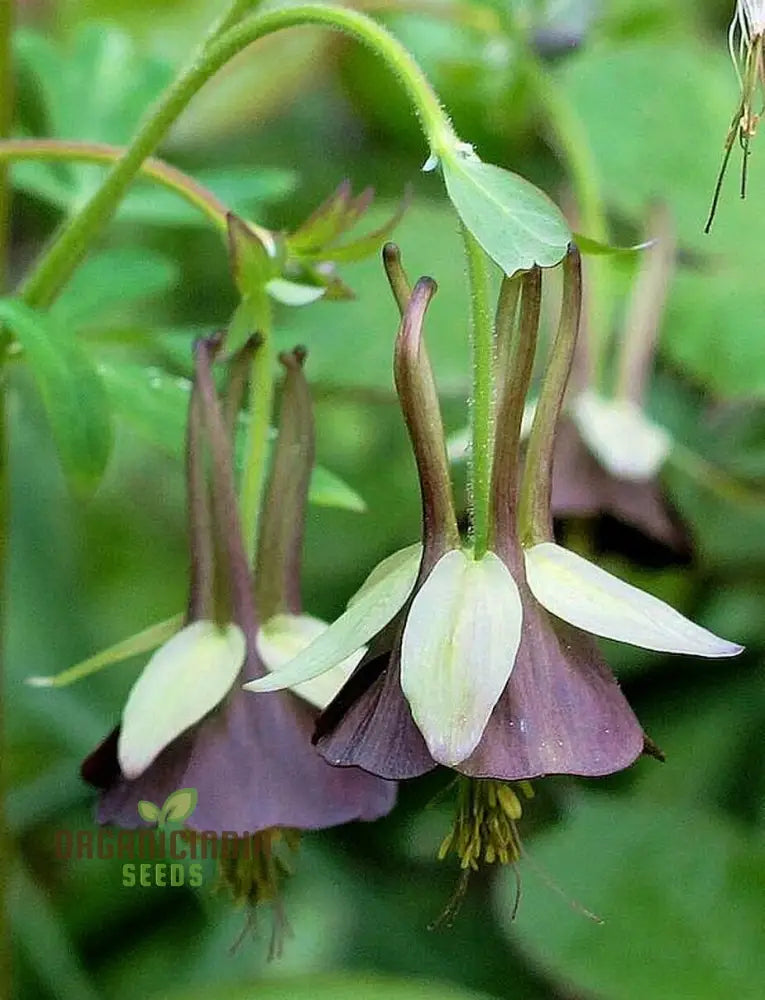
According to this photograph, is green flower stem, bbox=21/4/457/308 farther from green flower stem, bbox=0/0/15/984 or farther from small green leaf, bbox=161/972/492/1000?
small green leaf, bbox=161/972/492/1000

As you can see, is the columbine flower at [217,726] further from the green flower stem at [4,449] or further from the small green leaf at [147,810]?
the green flower stem at [4,449]

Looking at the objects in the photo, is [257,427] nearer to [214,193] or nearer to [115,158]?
[115,158]

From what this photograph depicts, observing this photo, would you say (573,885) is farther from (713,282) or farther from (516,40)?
(516,40)

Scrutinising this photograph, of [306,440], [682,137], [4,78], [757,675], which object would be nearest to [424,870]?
[757,675]

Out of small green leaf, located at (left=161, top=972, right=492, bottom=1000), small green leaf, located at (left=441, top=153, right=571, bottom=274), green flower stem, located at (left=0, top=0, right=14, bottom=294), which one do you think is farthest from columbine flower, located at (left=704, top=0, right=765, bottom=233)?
small green leaf, located at (left=161, top=972, right=492, bottom=1000)

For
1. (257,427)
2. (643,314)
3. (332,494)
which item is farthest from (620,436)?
(257,427)

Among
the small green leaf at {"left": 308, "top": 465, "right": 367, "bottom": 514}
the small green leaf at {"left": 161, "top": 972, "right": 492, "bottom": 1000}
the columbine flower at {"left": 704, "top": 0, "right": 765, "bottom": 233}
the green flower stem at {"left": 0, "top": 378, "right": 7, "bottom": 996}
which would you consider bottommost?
the small green leaf at {"left": 161, "top": 972, "right": 492, "bottom": 1000}
